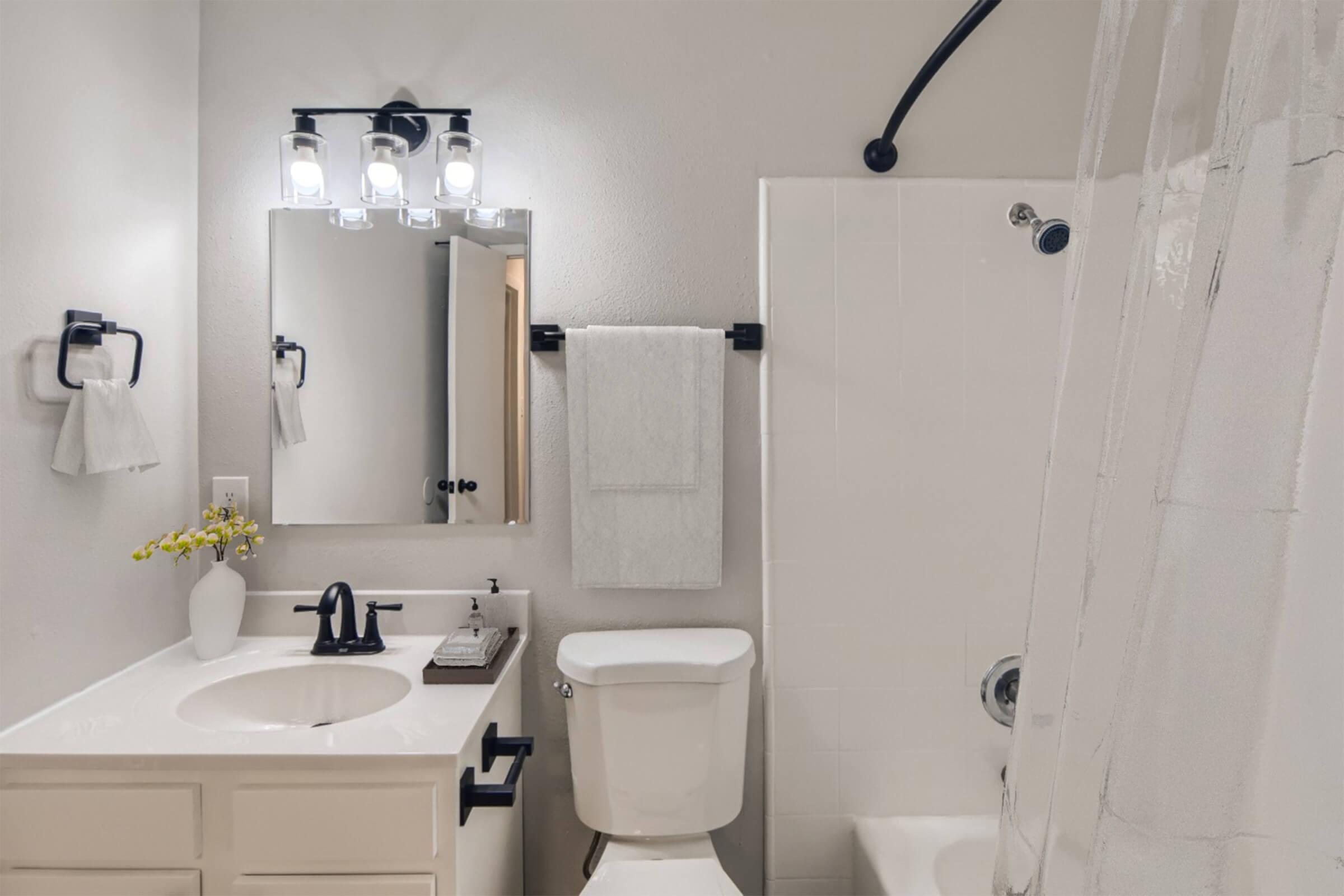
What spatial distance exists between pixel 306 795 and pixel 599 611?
0.70 metres

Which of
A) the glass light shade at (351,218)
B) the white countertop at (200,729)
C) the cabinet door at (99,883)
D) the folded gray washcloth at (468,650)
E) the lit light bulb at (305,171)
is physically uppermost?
the lit light bulb at (305,171)

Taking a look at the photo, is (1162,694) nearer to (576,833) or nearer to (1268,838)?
(1268,838)

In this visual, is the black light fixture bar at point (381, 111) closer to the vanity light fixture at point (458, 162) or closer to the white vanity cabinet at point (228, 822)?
the vanity light fixture at point (458, 162)

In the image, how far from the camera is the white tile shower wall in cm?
160

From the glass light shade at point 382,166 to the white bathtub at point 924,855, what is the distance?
1.70 metres

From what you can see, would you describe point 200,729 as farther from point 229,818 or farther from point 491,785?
point 491,785

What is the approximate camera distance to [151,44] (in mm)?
1430

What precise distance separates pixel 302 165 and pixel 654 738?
136 cm

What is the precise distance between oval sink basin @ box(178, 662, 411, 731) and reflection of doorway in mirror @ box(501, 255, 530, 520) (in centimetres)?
43

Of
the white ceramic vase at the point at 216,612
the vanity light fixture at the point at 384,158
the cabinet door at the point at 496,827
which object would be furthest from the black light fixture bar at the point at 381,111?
the cabinet door at the point at 496,827

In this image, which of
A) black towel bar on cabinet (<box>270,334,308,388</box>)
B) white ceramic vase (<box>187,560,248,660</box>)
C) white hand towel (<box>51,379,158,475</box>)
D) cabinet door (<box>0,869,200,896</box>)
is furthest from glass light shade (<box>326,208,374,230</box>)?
cabinet door (<box>0,869,200,896</box>)

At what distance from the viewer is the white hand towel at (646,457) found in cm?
155

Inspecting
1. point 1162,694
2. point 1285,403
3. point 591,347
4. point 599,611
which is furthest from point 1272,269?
point 599,611

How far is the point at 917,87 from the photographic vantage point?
4.78 feet
